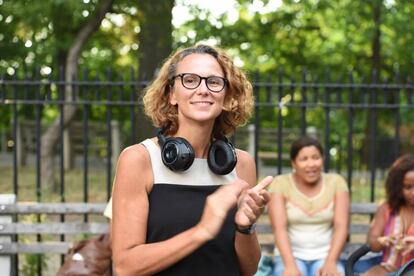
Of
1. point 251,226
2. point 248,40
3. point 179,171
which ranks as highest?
point 248,40

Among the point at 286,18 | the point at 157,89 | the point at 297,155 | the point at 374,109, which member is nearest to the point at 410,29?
the point at 286,18

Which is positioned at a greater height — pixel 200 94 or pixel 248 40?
pixel 248 40

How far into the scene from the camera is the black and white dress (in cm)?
218

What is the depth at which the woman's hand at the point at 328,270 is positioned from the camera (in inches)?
176

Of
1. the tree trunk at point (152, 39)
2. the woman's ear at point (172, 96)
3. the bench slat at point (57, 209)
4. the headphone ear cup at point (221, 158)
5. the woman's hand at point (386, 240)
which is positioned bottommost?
the woman's hand at point (386, 240)

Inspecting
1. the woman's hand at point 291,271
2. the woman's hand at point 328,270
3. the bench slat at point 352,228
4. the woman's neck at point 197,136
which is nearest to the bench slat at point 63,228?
the bench slat at point 352,228

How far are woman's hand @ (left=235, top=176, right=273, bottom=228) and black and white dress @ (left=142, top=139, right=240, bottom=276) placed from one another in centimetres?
19

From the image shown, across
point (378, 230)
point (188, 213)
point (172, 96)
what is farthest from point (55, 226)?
point (188, 213)

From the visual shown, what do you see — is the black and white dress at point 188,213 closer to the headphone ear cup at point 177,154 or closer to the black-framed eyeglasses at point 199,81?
the headphone ear cup at point 177,154

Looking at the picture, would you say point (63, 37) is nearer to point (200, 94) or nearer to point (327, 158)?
point (327, 158)

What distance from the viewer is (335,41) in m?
16.4

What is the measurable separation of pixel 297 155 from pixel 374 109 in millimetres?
1186

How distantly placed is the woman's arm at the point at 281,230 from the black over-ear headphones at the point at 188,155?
7.28 ft

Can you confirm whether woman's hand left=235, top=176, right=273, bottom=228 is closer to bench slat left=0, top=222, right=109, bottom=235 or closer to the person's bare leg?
the person's bare leg
